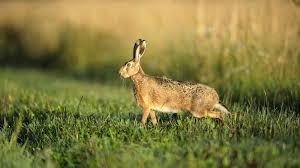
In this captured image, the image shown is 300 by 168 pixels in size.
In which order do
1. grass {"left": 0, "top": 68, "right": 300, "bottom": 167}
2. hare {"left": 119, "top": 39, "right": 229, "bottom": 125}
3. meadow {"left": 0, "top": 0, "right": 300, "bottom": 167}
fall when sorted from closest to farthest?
grass {"left": 0, "top": 68, "right": 300, "bottom": 167}
meadow {"left": 0, "top": 0, "right": 300, "bottom": 167}
hare {"left": 119, "top": 39, "right": 229, "bottom": 125}

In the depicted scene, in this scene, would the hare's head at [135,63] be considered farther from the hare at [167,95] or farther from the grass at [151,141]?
the grass at [151,141]

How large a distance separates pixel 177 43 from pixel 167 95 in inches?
271

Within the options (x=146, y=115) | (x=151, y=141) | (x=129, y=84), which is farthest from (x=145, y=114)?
(x=129, y=84)

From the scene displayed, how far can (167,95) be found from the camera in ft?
27.1

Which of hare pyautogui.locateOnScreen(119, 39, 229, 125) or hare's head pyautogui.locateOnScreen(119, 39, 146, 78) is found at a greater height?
hare's head pyautogui.locateOnScreen(119, 39, 146, 78)

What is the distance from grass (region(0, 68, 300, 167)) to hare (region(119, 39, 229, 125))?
215mm

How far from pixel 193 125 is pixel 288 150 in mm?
1458

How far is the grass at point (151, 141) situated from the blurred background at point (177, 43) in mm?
1315

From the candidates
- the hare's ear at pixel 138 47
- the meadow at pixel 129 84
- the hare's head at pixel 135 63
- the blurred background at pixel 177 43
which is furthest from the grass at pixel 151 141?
the blurred background at pixel 177 43

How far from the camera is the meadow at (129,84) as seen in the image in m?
6.58

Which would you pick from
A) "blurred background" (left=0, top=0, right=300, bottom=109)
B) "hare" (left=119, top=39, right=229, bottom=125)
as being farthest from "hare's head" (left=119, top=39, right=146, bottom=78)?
"blurred background" (left=0, top=0, right=300, bottom=109)

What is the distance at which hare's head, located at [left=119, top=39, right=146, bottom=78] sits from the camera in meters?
8.18

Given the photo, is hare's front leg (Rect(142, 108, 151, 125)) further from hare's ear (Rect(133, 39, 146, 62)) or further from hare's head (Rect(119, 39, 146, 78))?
hare's ear (Rect(133, 39, 146, 62))

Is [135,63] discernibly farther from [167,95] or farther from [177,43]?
[177,43]
